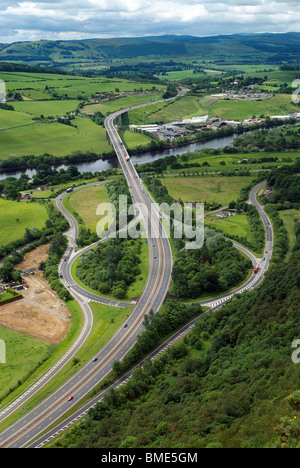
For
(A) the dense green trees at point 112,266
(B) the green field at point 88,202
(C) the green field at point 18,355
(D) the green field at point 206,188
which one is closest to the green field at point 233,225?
(D) the green field at point 206,188

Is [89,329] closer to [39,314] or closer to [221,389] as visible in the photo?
[39,314]

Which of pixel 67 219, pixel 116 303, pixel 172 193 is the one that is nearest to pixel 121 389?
pixel 116 303

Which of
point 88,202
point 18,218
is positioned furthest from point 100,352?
point 88,202

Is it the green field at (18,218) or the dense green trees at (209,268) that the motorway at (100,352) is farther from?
the green field at (18,218)

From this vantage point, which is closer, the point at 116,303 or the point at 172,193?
the point at 116,303

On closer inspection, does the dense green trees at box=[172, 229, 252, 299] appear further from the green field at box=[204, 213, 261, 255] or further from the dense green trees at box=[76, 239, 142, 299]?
the dense green trees at box=[76, 239, 142, 299]

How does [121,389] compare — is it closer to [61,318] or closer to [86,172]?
[61,318]
